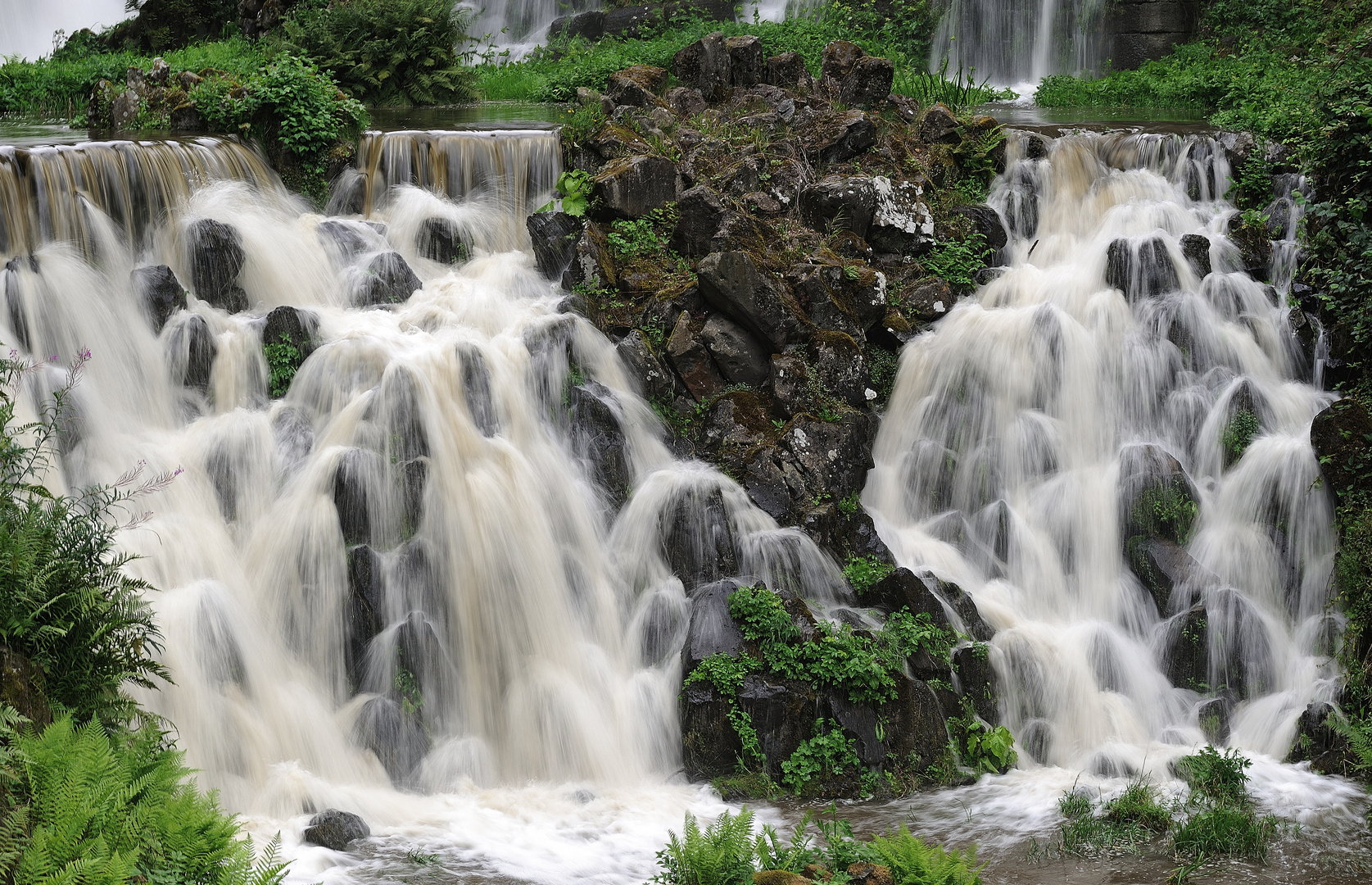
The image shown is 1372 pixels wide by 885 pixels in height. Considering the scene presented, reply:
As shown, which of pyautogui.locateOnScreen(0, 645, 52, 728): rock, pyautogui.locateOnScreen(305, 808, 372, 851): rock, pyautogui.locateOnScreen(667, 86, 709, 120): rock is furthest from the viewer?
pyautogui.locateOnScreen(667, 86, 709, 120): rock

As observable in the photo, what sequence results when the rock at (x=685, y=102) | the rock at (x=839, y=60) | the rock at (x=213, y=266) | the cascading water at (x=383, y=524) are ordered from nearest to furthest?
the cascading water at (x=383, y=524) < the rock at (x=213, y=266) < the rock at (x=685, y=102) < the rock at (x=839, y=60)

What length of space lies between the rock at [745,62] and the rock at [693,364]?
605cm

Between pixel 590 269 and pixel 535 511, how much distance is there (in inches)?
128

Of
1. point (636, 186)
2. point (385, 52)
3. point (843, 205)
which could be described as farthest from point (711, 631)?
point (385, 52)

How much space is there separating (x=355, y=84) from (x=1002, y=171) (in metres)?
11.5

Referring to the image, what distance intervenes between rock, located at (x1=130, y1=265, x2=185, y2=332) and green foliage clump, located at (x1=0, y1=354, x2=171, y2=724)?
3.47 m

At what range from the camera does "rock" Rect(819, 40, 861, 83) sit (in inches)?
580

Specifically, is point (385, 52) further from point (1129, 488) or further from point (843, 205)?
point (1129, 488)

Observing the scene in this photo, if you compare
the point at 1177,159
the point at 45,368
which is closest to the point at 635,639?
the point at 45,368

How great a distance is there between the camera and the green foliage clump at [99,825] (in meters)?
4.10

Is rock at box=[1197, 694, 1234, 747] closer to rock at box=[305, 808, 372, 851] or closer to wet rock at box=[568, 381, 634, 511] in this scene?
wet rock at box=[568, 381, 634, 511]

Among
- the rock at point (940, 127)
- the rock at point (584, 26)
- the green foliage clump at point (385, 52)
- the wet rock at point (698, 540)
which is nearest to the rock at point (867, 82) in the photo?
the rock at point (940, 127)

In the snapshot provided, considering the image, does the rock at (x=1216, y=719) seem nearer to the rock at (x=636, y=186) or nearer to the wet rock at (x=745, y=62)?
the rock at (x=636, y=186)

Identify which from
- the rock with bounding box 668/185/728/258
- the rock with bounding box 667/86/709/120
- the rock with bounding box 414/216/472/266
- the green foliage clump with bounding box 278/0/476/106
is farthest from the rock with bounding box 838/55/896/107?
the green foliage clump with bounding box 278/0/476/106
